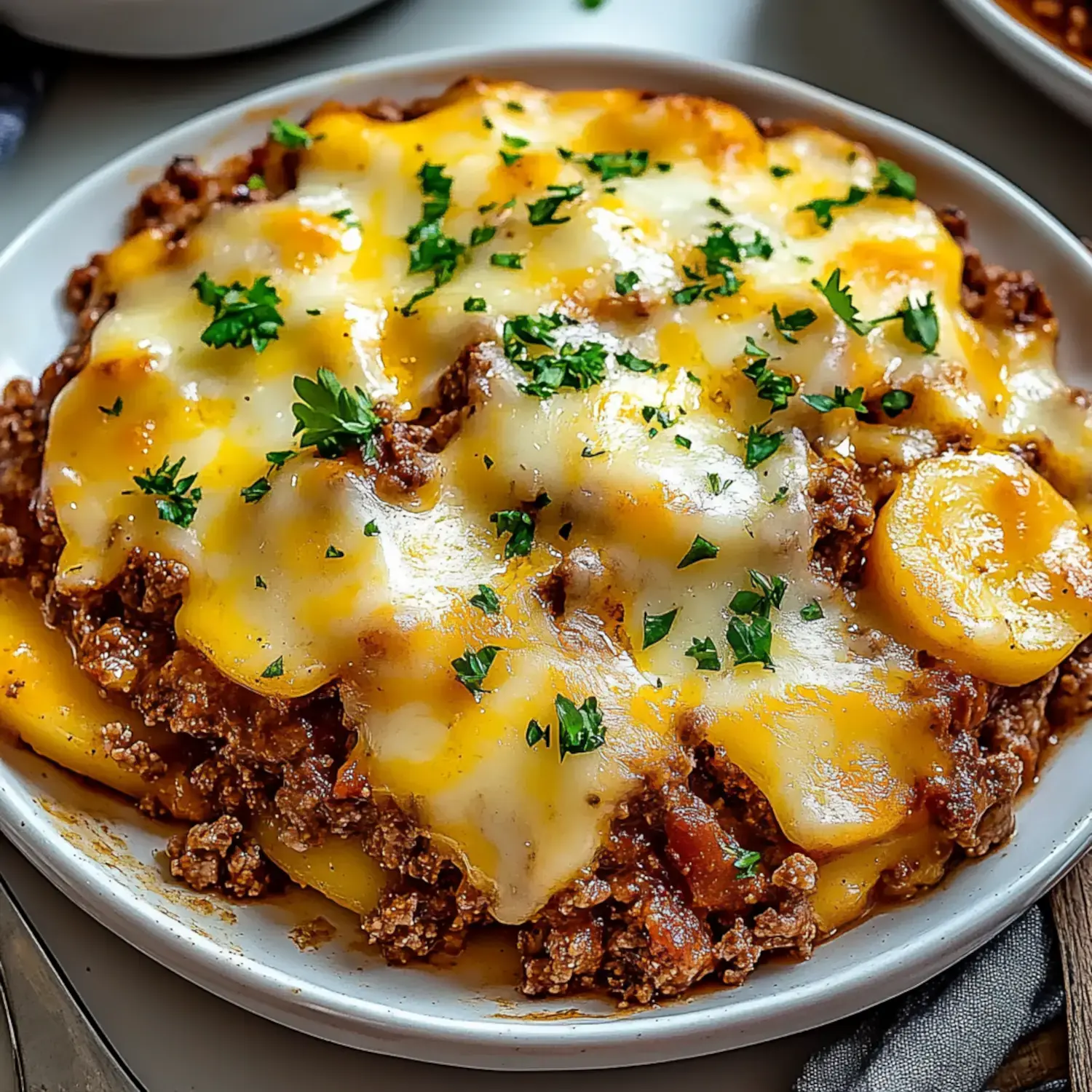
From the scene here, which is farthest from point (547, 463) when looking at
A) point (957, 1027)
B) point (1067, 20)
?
point (1067, 20)

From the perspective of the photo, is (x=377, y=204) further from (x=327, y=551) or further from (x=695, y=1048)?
(x=695, y=1048)

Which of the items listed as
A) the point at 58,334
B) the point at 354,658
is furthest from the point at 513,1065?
the point at 58,334

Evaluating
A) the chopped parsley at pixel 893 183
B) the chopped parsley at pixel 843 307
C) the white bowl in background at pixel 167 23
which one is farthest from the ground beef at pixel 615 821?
the white bowl in background at pixel 167 23

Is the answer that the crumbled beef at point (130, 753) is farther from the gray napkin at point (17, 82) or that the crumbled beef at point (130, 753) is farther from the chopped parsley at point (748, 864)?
the gray napkin at point (17, 82)

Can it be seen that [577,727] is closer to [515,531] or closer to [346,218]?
[515,531]

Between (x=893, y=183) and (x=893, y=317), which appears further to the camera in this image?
(x=893, y=183)
